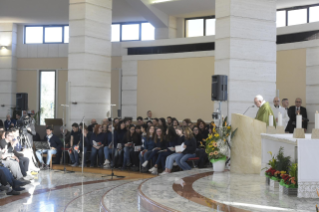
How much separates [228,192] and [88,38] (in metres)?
7.81

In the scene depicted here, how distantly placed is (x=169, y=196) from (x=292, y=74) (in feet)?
23.6

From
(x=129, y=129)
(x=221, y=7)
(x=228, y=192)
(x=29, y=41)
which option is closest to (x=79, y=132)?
(x=129, y=129)

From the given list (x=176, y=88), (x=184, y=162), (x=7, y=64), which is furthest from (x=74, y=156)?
(x=7, y=64)

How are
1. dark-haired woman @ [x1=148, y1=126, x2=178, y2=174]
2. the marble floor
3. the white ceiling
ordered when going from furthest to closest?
the white ceiling, dark-haired woman @ [x1=148, y1=126, x2=178, y2=174], the marble floor

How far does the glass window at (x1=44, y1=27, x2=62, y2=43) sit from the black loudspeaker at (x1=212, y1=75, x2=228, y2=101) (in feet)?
36.9

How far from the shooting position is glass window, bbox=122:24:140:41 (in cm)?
1672

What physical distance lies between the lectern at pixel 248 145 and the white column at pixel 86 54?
6.10 metres

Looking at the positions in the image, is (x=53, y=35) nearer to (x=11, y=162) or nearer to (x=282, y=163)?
(x=11, y=162)

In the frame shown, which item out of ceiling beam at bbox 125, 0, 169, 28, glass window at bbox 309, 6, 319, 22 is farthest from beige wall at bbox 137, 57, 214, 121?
glass window at bbox 309, 6, 319, 22

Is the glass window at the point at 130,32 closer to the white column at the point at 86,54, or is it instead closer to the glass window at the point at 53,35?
the glass window at the point at 53,35

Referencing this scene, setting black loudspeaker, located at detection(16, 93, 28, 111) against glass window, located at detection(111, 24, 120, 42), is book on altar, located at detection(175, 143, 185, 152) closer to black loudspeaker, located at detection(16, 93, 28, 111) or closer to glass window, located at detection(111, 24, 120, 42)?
black loudspeaker, located at detection(16, 93, 28, 111)

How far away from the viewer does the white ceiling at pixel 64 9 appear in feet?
45.4

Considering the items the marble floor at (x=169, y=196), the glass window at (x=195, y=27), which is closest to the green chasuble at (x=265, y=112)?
the marble floor at (x=169, y=196)

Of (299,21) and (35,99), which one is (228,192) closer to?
(299,21)
